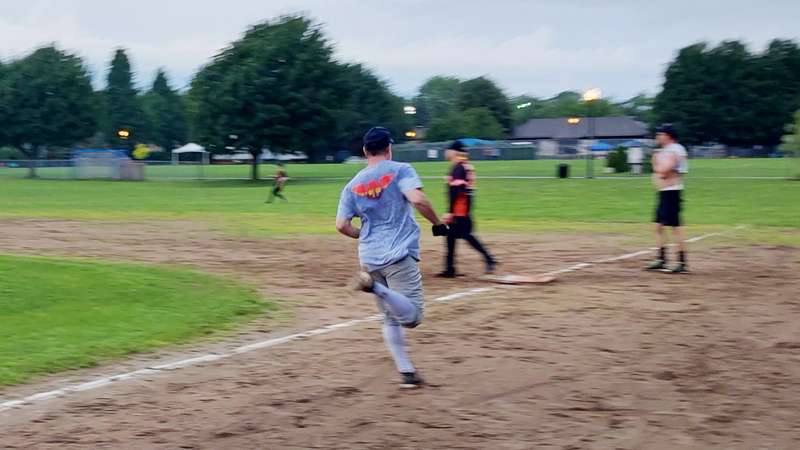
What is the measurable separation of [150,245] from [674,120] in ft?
281

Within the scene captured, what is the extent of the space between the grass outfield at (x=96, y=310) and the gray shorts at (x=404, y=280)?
255 cm

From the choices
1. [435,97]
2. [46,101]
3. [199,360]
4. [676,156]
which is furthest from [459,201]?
[435,97]

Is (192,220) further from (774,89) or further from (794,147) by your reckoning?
(774,89)

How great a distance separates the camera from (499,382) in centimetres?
711

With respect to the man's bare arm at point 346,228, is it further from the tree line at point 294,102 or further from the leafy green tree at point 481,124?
the leafy green tree at point 481,124

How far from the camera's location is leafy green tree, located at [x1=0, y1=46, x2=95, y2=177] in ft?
229

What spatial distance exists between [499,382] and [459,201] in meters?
5.93

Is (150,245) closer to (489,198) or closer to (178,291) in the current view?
(178,291)

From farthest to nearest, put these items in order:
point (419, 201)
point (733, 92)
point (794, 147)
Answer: point (733, 92), point (794, 147), point (419, 201)

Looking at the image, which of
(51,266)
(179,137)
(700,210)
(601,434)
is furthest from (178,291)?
(179,137)

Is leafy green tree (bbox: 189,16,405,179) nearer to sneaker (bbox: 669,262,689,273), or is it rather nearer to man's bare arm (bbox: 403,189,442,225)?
sneaker (bbox: 669,262,689,273)

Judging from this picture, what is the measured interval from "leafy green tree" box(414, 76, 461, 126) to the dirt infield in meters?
143

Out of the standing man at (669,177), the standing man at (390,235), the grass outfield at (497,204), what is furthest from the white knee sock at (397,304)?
the grass outfield at (497,204)

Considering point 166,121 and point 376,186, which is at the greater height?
point 166,121
